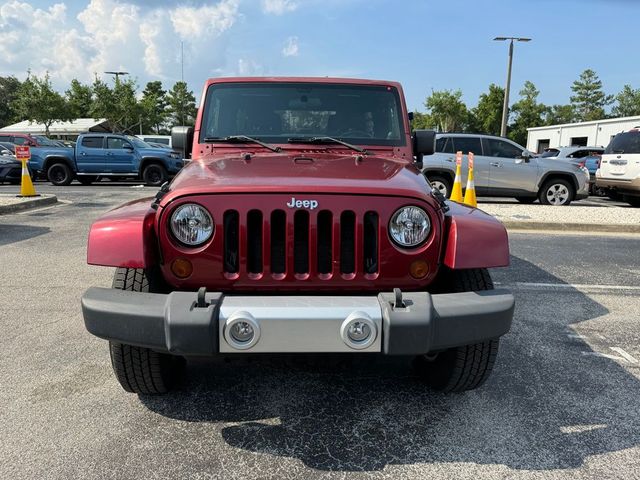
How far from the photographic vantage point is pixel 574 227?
29.2 ft

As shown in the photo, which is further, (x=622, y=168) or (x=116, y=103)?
(x=116, y=103)

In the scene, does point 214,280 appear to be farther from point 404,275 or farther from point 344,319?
point 404,275

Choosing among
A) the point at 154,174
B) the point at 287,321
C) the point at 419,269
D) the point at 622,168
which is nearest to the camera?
the point at 287,321

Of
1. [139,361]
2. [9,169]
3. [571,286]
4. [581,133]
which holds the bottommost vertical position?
[571,286]

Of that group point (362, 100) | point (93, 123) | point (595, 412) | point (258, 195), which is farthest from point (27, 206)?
point (93, 123)

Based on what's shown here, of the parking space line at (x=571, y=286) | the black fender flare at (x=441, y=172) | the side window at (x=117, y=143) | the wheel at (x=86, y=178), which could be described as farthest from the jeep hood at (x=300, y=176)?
the wheel at (x=86, y=178)

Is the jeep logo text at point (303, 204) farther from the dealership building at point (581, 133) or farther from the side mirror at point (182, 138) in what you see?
the dealership building at point (581, 133)

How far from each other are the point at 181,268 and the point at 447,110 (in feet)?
176

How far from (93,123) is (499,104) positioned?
132 feet

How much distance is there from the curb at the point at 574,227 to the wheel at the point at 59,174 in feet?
45.3

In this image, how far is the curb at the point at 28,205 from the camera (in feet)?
32.4

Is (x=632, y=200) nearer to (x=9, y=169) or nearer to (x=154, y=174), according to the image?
(x=154, y=174)

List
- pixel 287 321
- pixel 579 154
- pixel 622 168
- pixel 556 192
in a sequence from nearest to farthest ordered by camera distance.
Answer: pixel 287 321 < pixel 622 168 < pixel 556 192 < pixel 579 154

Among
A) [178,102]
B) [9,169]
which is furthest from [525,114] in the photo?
[9,169]
